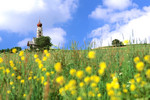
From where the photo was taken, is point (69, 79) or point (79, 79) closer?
point (79, 79)

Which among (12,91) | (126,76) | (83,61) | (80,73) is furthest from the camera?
(83,61)

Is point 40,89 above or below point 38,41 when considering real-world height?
below

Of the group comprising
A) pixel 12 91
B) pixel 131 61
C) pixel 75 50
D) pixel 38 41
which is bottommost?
pixel 12 91

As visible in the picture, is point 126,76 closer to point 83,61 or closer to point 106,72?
point 106,72

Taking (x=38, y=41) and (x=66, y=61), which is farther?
(x=38, y=41)

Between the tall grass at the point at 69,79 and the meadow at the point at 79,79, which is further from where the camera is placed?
the tall grass at the point at 69,79

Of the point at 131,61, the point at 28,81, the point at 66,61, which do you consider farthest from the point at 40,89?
the point at 131,61

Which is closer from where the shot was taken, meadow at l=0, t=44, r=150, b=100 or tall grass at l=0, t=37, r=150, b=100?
meadow at l=0, t=44, r=150, b=100

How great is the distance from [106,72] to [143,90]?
138cm

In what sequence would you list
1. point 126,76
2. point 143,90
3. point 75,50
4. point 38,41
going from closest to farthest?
point 143,90 → point 126,76 → point 75,50 → point 38,41

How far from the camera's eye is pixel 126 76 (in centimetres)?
368

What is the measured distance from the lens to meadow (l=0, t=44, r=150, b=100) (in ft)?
6.75

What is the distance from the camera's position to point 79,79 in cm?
301

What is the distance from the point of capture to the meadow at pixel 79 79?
2.06 metres
